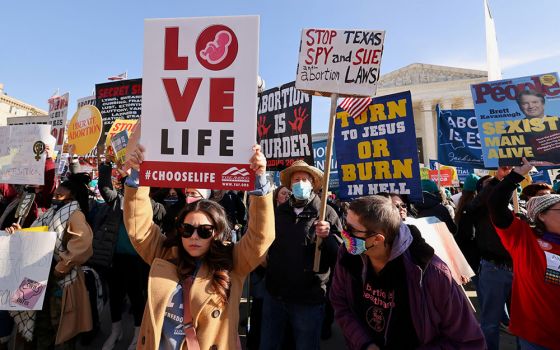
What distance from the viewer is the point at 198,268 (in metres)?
1.86

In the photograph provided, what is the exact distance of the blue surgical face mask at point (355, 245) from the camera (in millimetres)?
1839

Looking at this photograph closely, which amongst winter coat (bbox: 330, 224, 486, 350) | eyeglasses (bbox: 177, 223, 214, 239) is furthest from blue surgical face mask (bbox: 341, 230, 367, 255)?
eyeglasses (bbox: 177, 223, 214, 239)

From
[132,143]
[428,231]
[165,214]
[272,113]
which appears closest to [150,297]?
[132,143]

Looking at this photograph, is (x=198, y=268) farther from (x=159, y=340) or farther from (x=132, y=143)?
(x=132, y=143)

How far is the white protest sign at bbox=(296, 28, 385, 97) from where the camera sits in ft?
9.37

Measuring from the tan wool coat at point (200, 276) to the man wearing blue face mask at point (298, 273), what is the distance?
83 centimetres

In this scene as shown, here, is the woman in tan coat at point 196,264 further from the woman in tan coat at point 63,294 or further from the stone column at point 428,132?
the stone column at point 428,132

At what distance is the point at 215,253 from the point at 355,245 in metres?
0.76

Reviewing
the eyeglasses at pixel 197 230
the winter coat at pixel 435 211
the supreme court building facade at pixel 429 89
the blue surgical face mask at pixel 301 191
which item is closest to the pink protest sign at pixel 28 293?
the eyeglasses at pixel 197 230

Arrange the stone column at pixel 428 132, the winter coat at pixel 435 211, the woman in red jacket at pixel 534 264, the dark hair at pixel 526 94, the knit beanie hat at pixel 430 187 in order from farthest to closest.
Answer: the stone column at pixel 428 132
the knit beanie hat at pixel 430 187
the winter coat at pixel 435 211
the dark hair at pixel 526 94
the woman in red jacket at pixel 534 264

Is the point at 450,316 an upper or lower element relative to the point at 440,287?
lower

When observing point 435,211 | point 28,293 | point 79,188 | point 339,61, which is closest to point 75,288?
point 28,293

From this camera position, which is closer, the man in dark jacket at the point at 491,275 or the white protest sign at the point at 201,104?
the white protest sign at the point at 201,104

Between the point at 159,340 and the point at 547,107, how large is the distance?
4006 mm
